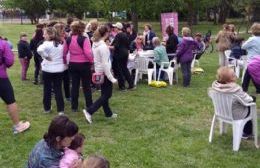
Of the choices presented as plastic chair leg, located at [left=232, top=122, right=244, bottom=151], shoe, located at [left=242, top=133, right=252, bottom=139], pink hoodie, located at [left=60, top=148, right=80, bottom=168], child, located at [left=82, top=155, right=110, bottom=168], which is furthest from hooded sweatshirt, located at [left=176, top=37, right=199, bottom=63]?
child, located at [left=82, top=155, right=110, bottom=168]

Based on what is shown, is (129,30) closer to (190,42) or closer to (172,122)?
(190,42)

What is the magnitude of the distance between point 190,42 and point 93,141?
5306mm

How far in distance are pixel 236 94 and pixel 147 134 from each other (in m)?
1.66

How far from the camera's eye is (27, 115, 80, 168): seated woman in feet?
12.5

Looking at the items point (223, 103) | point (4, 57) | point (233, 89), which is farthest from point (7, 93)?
point (233, 89)

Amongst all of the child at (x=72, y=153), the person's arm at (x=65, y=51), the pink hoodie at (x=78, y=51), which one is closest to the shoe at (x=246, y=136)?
the pink hoodie at (x=78, y=51)

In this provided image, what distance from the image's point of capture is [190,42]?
11.6 m

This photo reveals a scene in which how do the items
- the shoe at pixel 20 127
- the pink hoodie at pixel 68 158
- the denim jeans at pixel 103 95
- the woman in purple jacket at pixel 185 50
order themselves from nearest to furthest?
the pink hoodie at pixel 68 158 < the shoe at pixel 20 127 < the denim jeans at pixel 103 95 < the woman in purple jacket at pixel 185 50

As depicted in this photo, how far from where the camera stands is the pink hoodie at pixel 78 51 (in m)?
7.98

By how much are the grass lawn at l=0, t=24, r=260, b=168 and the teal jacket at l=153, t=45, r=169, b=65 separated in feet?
3.95

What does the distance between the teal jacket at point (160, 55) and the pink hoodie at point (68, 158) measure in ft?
26.6

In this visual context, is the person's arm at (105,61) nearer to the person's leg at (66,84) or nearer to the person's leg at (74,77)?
the person's leg at (74,77)

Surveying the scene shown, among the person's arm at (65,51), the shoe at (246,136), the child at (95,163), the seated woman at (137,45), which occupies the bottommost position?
the shoe at (246,136)

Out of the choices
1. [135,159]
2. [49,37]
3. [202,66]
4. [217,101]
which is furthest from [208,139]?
[202,66]
